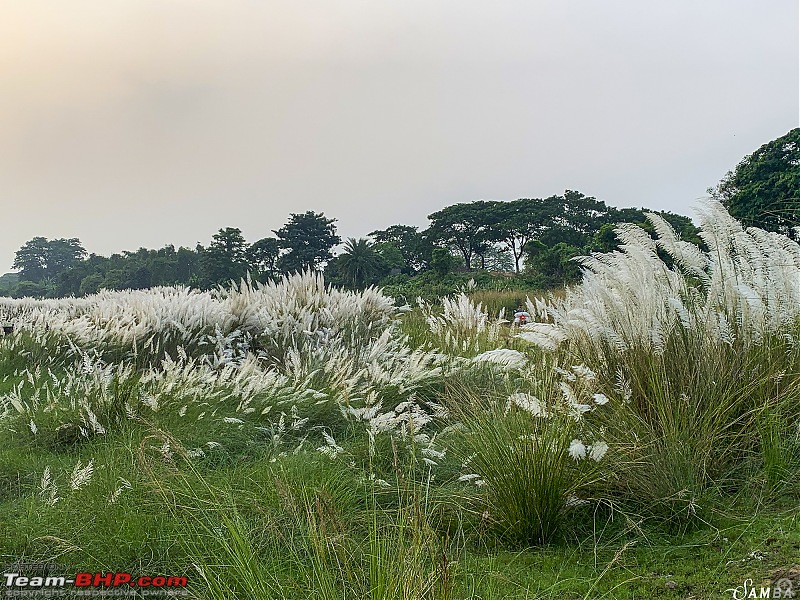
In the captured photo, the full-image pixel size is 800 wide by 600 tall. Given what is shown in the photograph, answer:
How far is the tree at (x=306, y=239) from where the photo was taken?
34500 mm

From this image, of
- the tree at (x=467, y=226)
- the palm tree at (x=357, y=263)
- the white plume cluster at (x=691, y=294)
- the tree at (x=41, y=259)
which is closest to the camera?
the white plume cluster at (x=691, y=294)

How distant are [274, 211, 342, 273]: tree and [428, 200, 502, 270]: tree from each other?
7081 mm

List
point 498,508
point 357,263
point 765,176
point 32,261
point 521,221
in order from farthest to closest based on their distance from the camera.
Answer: point 32,261
point 521,221
point 357,263
point 765,176
point 498,508

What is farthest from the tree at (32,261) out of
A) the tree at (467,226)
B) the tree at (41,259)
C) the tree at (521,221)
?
the tree at (521,221)

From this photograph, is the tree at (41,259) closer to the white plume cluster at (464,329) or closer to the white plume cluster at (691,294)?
the white plume cluster at (464,329)

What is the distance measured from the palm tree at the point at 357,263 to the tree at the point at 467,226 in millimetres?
12132

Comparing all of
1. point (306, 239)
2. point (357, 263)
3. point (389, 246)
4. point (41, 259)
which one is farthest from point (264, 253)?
point (41, 259)

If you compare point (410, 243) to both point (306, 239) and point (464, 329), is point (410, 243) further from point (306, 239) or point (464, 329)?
point (464, 329)

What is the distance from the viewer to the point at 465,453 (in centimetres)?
253

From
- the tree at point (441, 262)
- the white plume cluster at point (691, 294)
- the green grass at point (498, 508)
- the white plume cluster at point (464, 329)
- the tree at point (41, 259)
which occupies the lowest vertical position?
the green grass at point (498, 508)

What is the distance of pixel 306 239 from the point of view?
35469mm

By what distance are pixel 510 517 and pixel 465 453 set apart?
19.9 inches

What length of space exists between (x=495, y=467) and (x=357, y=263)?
24.3 m

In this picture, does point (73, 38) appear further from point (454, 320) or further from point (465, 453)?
point (465, 453)
